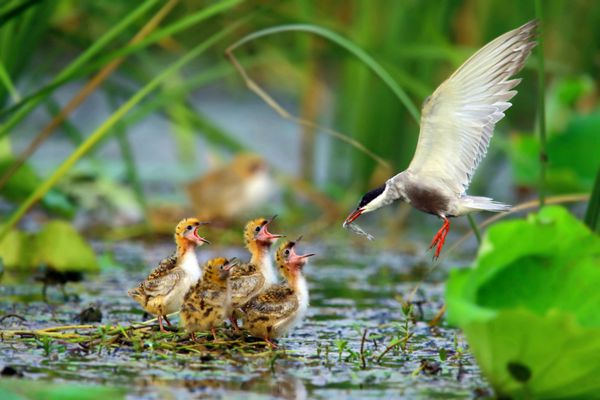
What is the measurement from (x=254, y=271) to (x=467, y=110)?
119cm

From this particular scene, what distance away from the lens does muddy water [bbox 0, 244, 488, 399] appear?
412 cm

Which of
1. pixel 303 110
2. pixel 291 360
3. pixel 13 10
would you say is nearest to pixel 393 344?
pixel 291 360

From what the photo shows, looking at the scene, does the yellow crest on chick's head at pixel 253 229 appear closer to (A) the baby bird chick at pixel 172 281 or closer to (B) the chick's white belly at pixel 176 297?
(A) the baby bird chick at pixel 172 281

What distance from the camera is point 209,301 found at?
471 cm

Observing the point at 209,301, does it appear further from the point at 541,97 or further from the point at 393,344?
the point at 541,97

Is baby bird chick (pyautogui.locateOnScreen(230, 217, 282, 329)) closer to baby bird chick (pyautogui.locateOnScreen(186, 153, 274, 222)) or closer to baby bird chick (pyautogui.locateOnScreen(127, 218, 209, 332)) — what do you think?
baby bird chick (pyautogui.locateOnScreen(127, 218, 209, 332))

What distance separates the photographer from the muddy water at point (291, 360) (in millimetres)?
4121

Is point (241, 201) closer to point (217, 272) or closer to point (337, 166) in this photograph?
point (337, 166)

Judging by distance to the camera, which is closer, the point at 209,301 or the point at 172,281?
the point at 209,301

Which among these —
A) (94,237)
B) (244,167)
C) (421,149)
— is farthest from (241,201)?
(421,149)

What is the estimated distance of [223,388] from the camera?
4059 millimetres

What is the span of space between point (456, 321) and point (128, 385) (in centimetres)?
122

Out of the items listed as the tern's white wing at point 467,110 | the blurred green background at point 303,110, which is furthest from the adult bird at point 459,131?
the blurred green background at point 303,110

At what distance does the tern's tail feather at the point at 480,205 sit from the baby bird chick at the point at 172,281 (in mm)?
1175
